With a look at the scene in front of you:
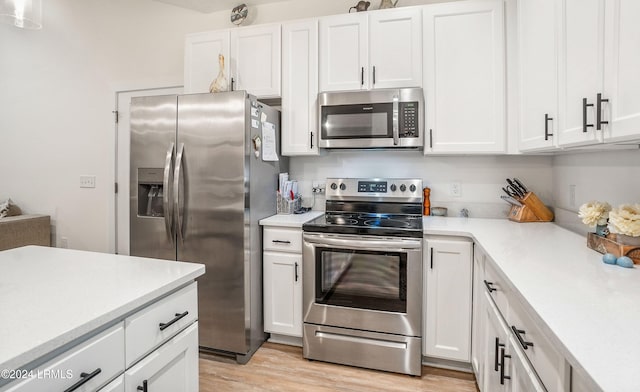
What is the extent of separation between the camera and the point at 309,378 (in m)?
2.09

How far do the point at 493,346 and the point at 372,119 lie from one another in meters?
1.57

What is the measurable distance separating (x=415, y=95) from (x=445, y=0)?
3.08 ft

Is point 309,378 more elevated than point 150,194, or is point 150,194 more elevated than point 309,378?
point 150,194

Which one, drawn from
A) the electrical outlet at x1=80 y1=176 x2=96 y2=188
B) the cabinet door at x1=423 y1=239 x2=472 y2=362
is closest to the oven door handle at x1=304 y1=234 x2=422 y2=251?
the cabinet door at x1=423 y1=239 x2=472 y2=362

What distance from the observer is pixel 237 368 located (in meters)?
2.21

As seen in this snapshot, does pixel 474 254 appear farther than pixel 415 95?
No

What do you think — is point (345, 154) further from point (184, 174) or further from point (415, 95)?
point (184, 174)

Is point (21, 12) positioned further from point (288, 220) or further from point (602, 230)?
point (602, 230)

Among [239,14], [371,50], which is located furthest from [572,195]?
[239,14]

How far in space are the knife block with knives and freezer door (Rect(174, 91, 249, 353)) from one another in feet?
6.11

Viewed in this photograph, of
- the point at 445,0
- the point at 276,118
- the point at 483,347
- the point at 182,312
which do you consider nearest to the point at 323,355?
the point at 483,347

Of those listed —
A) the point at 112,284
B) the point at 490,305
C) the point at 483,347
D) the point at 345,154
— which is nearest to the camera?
the point at 112,284

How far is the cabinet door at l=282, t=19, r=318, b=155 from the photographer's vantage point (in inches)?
101

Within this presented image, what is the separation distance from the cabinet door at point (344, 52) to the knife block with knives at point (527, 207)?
1.30m
